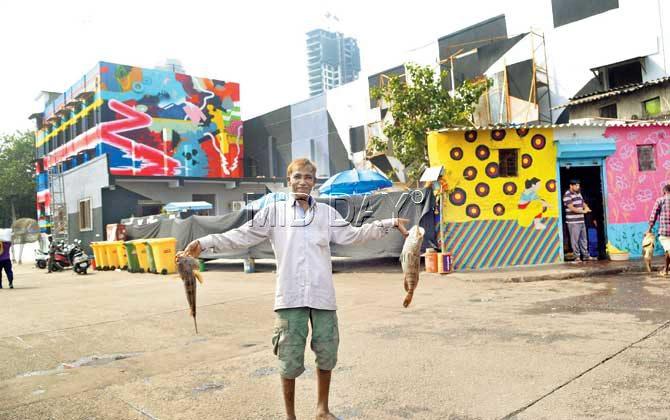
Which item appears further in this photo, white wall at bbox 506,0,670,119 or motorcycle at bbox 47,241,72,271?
motorcycle at bbox 47,241,72,271

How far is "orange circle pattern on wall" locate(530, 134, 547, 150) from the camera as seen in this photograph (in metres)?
12.9

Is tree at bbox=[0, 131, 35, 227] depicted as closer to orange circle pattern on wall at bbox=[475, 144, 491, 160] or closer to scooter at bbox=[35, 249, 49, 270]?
scooter at bbox=[35, 249, 49, 270]

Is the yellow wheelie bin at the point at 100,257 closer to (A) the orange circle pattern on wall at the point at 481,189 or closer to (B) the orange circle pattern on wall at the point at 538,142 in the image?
(A) the orange circle pattern on wall at the point at 481,189

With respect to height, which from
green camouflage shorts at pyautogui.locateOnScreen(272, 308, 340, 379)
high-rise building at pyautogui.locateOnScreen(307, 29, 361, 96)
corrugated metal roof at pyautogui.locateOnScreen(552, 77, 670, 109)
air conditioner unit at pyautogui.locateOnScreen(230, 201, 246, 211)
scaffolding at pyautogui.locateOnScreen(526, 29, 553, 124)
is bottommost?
green camouflage shorts at pyautogui.locateOnScreen(272, 308, 340, 379)

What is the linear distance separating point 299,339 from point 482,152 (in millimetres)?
10350

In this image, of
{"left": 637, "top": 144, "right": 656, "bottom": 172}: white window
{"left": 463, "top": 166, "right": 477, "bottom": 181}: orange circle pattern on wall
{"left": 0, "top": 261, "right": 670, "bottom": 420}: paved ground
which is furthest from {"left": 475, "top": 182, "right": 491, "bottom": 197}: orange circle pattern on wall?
{"left": 637, "top": 144, "right": 656, "bottom": 172}: white window

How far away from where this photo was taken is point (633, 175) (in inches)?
526

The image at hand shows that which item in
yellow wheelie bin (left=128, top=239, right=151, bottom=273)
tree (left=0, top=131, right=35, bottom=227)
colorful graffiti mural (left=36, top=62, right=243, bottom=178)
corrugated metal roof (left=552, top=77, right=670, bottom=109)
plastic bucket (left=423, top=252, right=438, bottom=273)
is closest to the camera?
plastic bucket (left=423, top=252, right=438, bottom=273)

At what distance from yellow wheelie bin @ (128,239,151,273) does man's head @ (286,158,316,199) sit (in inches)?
615

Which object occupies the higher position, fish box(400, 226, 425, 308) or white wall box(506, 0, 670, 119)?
white wall box(506, 0, 670, 119)

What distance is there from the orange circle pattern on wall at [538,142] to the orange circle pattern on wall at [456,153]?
1946 mm

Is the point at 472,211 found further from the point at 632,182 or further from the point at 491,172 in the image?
the point at 632,182

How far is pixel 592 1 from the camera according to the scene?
21047 mm

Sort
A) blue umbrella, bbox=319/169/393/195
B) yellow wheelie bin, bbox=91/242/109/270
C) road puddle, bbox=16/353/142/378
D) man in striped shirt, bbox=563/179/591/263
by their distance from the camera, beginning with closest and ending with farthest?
1. road puddle, bbox=16/353/142/378
2. man in striped shirt, bbox=563/179/591/263
3. blue umbrella, bbox=319/169/393/195
4. yellow wheelie bin, bbox=91/242/109/270
